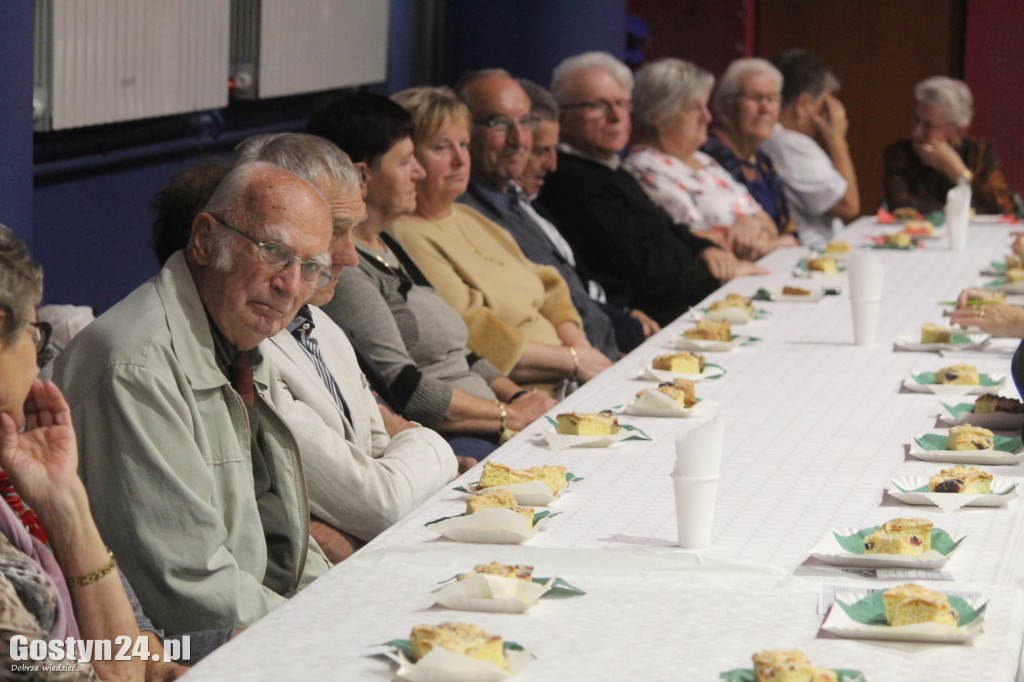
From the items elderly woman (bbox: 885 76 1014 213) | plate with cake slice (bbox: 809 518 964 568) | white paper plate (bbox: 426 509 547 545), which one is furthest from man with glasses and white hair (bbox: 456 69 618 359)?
elderly woman (bbox: 885 76 1014 213)

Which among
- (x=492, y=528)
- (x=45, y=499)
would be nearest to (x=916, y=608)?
(x=492, y=528)

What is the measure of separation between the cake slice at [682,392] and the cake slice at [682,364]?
29 centimetres

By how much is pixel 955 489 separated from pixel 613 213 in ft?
10.0

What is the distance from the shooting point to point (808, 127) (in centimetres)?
745

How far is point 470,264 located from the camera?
3.84 metres

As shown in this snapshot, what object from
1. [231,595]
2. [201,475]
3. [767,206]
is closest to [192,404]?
[201,475]

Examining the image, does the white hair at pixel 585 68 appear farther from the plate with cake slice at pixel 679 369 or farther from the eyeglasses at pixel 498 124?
the plate with cake slice at pixel 679 369

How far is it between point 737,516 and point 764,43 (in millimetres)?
8496

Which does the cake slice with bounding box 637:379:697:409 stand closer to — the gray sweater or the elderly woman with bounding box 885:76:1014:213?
the gray sweater

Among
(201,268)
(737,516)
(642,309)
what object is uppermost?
(201,268)

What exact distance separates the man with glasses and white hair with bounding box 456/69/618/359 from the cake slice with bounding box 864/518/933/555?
264 centimetres

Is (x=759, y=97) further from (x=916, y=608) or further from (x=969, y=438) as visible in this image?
(x=916, y=608)

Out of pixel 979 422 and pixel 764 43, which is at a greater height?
pixel 764 43

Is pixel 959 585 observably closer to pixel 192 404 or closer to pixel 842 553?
pixel 842 553
